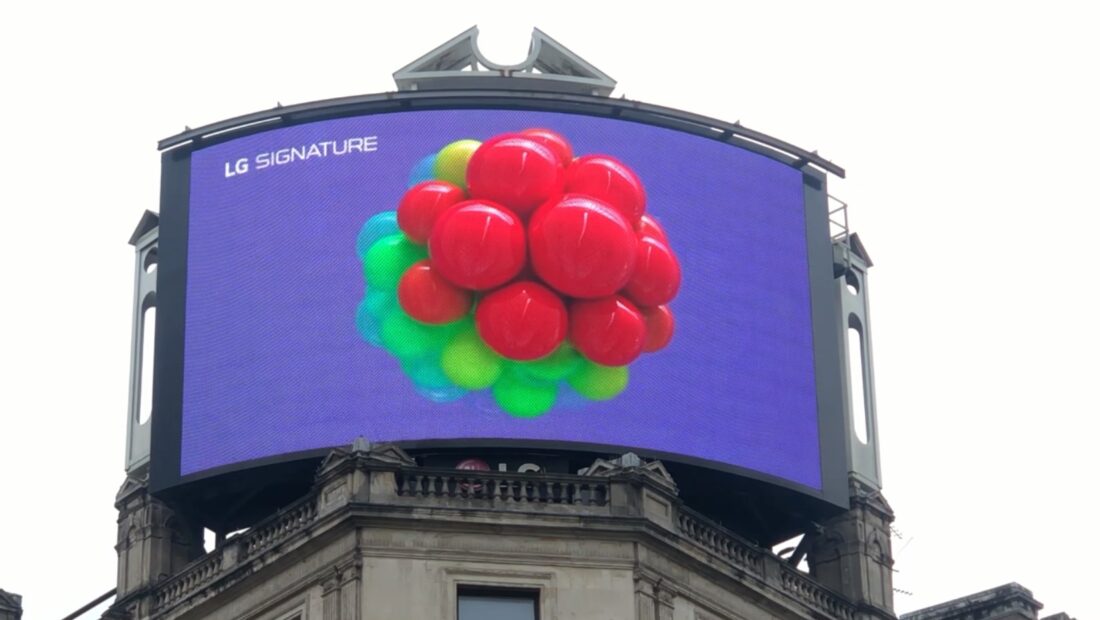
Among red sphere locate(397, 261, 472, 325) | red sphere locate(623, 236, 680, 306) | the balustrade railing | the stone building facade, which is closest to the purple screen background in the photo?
red sphere locate(623, 236, 680, 306)

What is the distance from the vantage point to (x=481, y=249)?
256ft

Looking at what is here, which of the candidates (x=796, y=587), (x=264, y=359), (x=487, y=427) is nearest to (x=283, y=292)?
(x=264, y=359)

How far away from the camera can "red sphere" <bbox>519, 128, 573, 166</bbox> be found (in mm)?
80750

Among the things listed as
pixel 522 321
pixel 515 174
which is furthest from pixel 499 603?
pixel 515 174

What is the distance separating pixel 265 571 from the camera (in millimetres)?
74125

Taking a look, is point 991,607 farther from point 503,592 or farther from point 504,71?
point 504,71

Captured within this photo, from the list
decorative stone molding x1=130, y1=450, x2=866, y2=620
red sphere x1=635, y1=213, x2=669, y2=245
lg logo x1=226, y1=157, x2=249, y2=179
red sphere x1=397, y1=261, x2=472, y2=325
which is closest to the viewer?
decorative stone molding x1=130, y1=450, x2=866, y2=620

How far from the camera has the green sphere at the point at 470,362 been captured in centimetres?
7819

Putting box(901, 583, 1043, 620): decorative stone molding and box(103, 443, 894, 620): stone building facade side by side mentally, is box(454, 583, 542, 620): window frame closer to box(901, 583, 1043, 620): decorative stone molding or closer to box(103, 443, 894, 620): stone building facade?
box(103, 443, 894, 620): stone building facade

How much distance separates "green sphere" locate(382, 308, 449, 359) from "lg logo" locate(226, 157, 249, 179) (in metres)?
6.70

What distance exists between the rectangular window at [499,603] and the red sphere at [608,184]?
461 inches

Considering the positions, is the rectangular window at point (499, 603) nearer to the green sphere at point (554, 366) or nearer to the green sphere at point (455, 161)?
the green sphere at point (554, 366)

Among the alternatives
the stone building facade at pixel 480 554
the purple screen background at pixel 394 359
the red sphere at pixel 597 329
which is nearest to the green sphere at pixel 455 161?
the purple screen background at pixel 394 359

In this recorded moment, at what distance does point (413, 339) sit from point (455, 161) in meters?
4.93
